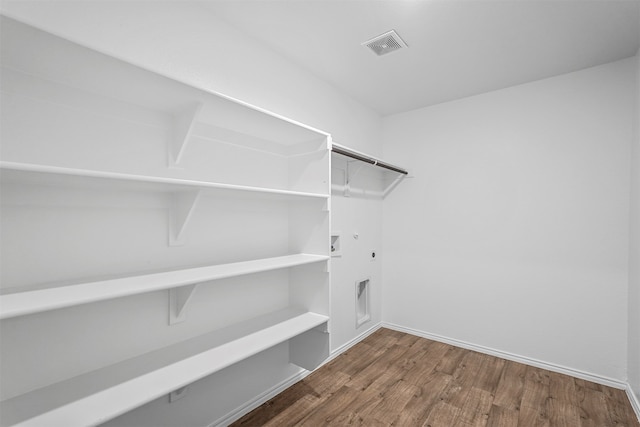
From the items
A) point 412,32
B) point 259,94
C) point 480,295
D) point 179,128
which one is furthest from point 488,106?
point 179,128

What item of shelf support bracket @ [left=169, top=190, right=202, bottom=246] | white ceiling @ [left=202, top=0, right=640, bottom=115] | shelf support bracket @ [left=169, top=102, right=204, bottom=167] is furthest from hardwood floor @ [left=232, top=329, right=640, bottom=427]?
white ceiling @ [left=202, top=0, right=640, bottom=115]

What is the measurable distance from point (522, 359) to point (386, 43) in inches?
116

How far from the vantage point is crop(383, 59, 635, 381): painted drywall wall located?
91.0 inches

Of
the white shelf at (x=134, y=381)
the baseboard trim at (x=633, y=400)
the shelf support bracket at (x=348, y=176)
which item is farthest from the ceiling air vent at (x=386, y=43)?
the baseboard trim at (x=633, y=400)

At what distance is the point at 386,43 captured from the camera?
2066 millimetres

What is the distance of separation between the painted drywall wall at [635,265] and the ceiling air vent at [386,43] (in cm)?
179

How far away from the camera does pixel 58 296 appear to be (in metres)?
0.96

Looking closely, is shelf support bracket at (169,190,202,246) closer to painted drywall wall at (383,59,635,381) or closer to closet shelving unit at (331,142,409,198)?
closet shelving unit at (331,142,409,198)

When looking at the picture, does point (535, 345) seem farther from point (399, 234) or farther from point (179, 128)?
point (179, 128)

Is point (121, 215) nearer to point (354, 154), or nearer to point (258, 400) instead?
point (258, 400)

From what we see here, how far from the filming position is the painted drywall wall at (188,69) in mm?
1261

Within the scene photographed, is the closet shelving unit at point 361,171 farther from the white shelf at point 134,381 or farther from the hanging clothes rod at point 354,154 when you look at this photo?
the white shelf at point 134,381

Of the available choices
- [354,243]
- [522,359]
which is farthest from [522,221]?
[354,243]

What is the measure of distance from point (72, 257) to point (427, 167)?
10.1 ft
